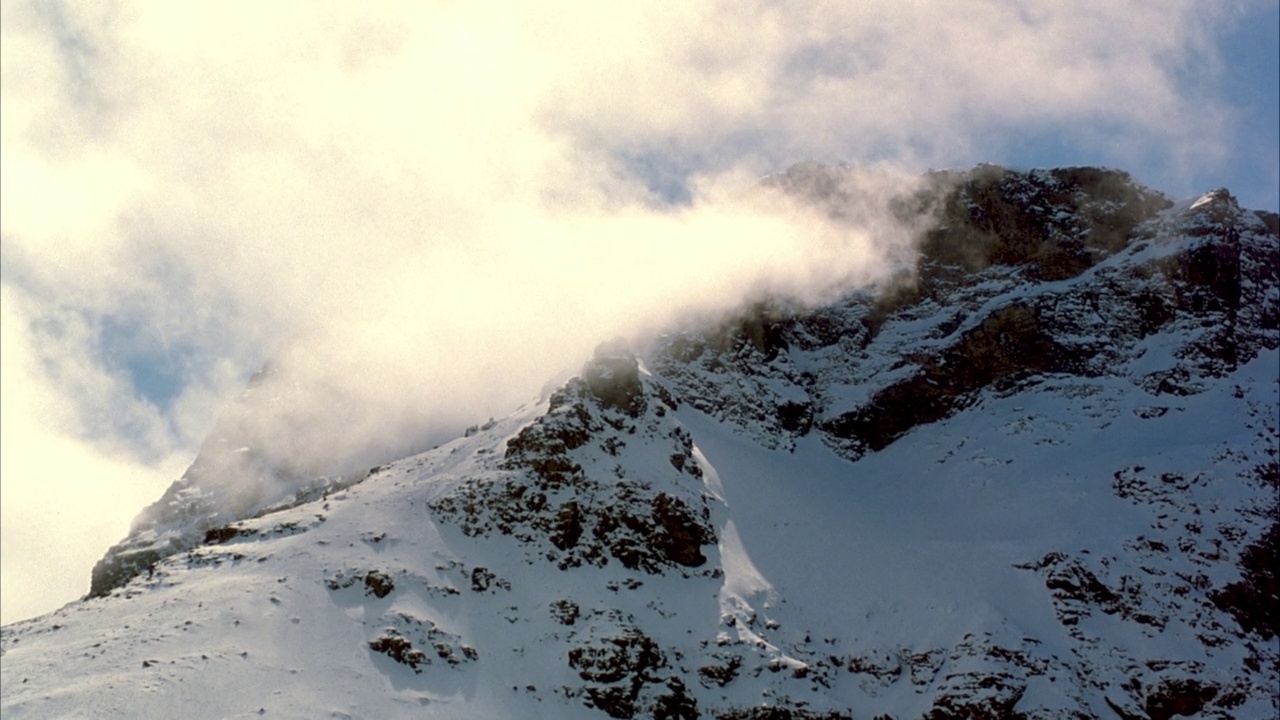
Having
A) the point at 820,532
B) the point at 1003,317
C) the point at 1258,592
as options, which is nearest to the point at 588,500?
the point at 820,532

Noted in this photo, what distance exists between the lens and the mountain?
67250mm

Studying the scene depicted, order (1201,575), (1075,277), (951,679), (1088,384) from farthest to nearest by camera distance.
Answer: (1075,277) → (1088,384) → (1201,575) → (951,679)

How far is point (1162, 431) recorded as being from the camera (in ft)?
301

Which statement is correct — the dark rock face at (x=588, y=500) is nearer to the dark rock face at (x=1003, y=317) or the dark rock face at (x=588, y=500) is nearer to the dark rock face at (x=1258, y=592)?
the dark rock face at (x=1003, y=317)

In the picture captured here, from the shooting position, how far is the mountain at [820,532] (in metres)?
67.2

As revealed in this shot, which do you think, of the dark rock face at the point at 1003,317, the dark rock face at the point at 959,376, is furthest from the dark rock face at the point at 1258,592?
the dark rock face at the point at 959,376

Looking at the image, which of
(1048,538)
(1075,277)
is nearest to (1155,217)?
(1075,277)

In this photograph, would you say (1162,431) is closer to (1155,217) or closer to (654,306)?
(1155,217)

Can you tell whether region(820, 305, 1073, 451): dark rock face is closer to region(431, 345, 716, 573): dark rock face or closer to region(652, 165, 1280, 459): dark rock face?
region(652, 165, 1280, 459): dark rock face

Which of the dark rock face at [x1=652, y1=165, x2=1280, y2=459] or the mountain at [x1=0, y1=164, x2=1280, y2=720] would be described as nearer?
the mountain at [x1=0, y1=164, x2=1280, y2=720]

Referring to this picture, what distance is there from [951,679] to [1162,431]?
1427 inches

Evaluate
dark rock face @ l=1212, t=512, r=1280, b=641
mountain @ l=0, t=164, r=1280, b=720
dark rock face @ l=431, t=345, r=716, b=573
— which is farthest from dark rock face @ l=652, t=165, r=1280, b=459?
dark rock face @ l=1212, t=512, r=1280, b=641

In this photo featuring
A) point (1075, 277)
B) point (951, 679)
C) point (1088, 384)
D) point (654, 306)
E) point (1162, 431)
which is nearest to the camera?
point (951, 679)

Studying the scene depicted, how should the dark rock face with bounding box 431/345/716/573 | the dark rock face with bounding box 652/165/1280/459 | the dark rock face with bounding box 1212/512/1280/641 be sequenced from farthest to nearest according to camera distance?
the dark rock face with bounding box 652/165/1280/459
the dark rock face with bounding box 431/345/716/573
the dark rock face with bounding box 1212/512/1280/641
